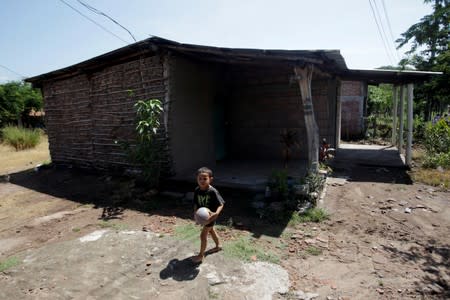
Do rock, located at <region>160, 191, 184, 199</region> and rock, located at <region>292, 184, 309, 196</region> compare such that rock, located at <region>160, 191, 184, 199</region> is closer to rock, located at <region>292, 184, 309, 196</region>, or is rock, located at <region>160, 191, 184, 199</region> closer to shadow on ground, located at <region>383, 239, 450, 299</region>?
rock, located at <region>292, 184, 309, 196</region>

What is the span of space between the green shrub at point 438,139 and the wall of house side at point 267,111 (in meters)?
3.33

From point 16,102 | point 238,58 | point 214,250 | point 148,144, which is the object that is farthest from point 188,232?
point 16,102

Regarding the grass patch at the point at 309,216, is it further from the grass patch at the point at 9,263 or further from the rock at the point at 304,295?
the grass patch at the point at 9,263

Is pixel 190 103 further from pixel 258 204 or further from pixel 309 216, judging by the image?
pixel 309 216

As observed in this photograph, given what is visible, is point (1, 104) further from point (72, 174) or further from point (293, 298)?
point (293, 298)

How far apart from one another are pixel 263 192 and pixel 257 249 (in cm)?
206

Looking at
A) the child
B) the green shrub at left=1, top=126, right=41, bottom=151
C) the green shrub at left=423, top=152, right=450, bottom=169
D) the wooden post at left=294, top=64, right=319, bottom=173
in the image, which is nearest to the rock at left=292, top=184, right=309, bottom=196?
the wooden post at left=294, top=64, right=319, bottom=173

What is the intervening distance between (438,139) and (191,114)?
25.8 feet

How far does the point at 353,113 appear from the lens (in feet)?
50.0

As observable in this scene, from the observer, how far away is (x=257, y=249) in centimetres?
388

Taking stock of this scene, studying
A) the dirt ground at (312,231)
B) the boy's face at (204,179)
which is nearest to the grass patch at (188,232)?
the dirt ground at (312,231)

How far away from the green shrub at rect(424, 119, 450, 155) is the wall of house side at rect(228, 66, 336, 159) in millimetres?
3331

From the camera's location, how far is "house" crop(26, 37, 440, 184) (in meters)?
6.80

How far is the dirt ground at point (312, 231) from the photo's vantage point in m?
3.07
